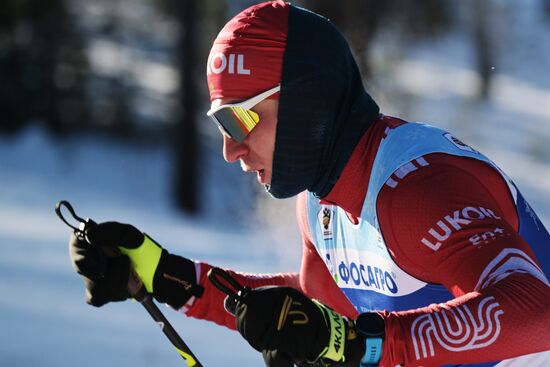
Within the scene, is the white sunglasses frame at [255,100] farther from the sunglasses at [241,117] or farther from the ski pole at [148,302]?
the ski pole at [148,302]

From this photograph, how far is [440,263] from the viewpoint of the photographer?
7.25 feet

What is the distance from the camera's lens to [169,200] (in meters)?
13.3

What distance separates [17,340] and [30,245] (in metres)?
3.45

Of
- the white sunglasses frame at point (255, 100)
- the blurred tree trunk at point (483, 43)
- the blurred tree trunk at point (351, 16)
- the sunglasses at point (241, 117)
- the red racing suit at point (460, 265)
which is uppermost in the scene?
the white sunglasses frame at point (255, 100)

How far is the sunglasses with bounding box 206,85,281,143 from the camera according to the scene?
2535mm

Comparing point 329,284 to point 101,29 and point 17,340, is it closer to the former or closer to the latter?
point 17,340

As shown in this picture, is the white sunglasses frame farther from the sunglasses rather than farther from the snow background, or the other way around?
the snow background

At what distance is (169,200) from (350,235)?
10737 mm

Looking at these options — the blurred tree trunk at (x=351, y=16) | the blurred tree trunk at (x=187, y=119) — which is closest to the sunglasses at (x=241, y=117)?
the blurred tree trunk at (x=351, y=16)

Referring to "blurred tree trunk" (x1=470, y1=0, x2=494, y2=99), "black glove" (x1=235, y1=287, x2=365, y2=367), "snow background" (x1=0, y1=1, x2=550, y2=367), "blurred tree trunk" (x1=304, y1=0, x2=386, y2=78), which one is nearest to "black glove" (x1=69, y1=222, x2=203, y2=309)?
"black glove" (x1=235, y1=287, x2=365, y2=367)

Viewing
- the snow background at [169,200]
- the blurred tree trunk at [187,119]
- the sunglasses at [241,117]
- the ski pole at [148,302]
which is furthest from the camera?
the blurred tree trunk at [187,119]

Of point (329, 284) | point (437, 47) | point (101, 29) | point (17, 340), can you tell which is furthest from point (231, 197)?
point (329, 284)

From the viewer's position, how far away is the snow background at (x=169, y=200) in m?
6.17

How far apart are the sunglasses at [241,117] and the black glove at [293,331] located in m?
0.53
